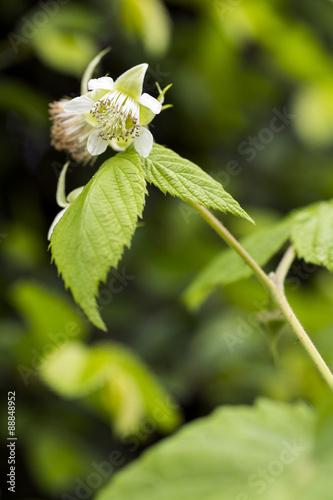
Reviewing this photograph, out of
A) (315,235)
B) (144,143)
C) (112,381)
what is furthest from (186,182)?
(112,381)

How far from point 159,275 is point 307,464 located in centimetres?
156

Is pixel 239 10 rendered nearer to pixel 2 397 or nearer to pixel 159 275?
pixel 159 275

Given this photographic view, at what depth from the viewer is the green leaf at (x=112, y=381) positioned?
162cm

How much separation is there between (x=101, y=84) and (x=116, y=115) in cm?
4

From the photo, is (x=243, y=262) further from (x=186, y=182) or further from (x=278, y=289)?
(x=186, y=182)

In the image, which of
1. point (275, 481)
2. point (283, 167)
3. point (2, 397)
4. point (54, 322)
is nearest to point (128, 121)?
point (275, 481)

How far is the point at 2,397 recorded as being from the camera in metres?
2.02

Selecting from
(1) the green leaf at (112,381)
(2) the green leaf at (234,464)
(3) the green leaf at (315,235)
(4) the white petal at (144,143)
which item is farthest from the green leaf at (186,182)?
(1) the green leaf at (112,381)

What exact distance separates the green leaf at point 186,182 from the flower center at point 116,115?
5 cm

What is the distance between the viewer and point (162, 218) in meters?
2.52

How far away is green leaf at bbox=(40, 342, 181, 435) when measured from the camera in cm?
162

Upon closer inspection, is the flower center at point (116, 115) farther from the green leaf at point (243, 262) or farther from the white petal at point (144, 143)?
the green leaf at point (243, 262)

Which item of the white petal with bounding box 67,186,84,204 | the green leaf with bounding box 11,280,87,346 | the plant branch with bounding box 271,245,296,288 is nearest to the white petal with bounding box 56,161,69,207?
the white petal with bounding box 67,186,84,204

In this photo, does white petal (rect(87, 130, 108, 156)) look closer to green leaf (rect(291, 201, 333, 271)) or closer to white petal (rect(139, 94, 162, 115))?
white petal (rect(139, 94, 162, 115))
